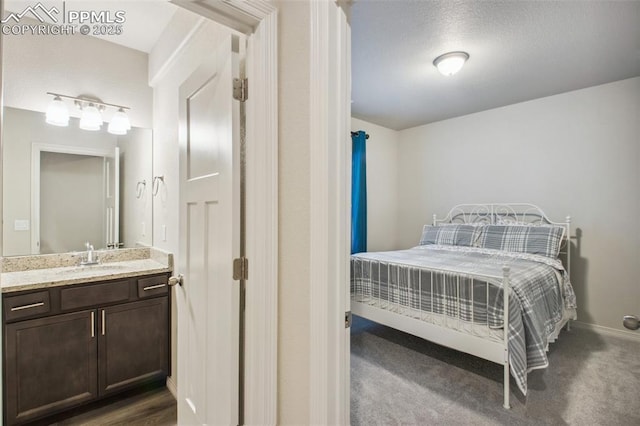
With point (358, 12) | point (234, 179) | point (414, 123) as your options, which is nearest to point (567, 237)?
point (414, 123)

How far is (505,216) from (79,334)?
14.6 ft

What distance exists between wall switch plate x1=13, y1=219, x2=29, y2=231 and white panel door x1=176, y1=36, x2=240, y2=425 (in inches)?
51.4

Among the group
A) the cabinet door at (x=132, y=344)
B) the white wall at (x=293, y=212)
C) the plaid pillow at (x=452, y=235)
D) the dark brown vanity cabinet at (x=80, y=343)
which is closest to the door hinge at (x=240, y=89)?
the white wall at (x=293, y=212)

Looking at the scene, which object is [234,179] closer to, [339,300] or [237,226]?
[237,226]

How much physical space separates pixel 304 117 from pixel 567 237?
3.68 meters

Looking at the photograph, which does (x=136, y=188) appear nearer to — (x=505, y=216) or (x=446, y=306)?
(x=446, y=306)

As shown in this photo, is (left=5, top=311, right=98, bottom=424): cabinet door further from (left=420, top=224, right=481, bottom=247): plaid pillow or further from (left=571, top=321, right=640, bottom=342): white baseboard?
(left=571, top=321, right=640, bottom=342): white baseboard

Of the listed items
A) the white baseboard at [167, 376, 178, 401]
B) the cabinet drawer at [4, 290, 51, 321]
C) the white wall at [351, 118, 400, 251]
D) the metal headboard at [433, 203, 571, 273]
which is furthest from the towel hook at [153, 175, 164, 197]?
the metal headboard at [433, 203, 571, 273]

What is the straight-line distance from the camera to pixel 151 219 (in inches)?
103

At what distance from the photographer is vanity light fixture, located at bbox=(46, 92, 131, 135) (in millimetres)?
2271

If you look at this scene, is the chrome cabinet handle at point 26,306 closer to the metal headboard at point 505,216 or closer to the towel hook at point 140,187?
the towel hook at point 140,187

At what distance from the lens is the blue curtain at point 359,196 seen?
4410mm

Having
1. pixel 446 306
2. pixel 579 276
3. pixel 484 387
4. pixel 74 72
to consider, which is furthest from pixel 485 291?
pixel 74 72

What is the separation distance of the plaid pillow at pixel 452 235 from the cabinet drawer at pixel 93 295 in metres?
3.50
